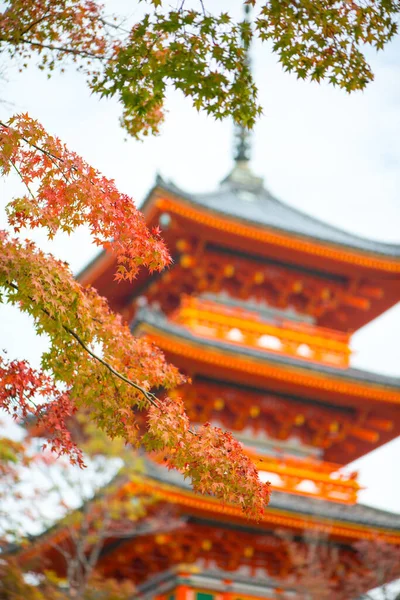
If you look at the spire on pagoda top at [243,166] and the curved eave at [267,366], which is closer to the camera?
the curved eave at [267,366]

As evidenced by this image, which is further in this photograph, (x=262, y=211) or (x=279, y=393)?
(x=262, y=211)

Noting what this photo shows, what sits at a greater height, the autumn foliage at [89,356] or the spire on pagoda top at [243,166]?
the spire on pagoda top at [243,166]

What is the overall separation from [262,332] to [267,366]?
3.94 feet

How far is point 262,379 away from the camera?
1930 centimetres

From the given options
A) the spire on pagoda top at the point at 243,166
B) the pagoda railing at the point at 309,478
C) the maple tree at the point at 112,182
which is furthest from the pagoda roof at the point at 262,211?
the maple tree at the point at 112,182

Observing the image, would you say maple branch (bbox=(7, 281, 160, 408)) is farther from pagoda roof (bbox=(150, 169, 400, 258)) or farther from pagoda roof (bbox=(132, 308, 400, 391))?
pagoda roof (bbox=(150, 169, 400, 258))

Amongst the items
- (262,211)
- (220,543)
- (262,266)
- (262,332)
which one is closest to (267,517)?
(220,543)

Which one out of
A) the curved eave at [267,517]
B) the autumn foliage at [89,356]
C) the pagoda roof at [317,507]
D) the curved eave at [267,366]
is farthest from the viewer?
the curved eave at [267,366]

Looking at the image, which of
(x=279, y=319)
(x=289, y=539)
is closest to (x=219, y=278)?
(x=279, y=319)

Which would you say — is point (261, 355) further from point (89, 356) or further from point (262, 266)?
point (89, 356)

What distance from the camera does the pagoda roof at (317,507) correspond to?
1700 centimetres

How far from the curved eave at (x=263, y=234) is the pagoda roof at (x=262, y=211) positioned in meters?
0.05

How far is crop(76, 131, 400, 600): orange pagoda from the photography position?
695 inches

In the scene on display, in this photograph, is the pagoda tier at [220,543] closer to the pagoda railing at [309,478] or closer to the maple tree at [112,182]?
→ the pagoda railing at [309,478]
